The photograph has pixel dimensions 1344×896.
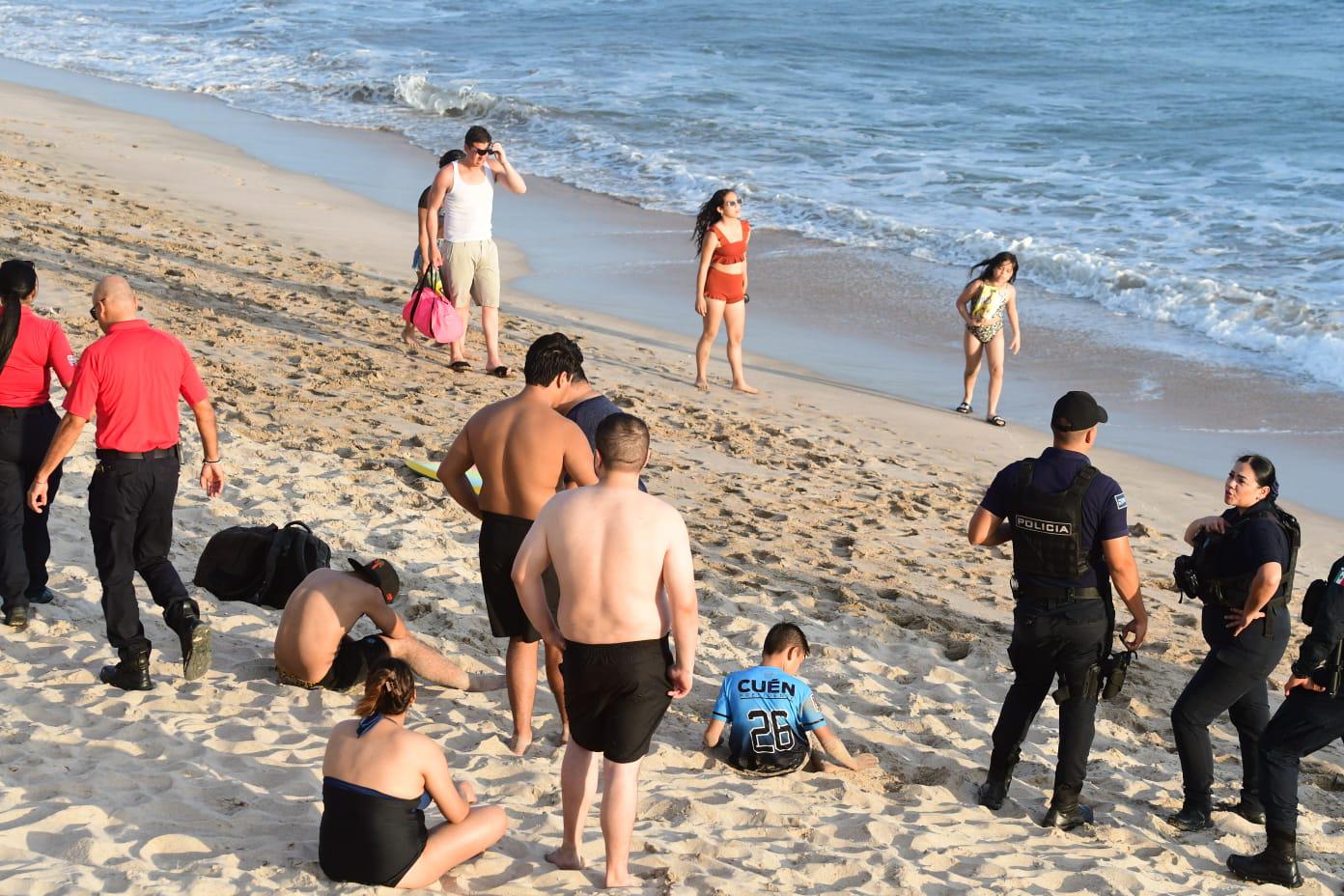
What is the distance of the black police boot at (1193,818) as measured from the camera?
200 inches

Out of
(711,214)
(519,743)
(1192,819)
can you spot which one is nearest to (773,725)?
(519,743)

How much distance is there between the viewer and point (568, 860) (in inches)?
174

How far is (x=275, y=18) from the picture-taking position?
3338 cm

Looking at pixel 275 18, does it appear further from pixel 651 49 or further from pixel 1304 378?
pixel 1304 378


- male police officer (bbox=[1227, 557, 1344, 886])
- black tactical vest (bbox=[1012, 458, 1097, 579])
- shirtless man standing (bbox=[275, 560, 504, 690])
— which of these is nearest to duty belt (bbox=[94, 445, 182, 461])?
shirtless man standing (bbox=[275, 560, 504, 690])

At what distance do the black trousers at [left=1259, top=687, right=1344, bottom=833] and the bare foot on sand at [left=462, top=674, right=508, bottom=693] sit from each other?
292 centimetres

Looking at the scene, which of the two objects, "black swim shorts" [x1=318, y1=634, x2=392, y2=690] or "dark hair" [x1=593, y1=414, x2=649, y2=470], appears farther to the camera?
"black swim shorts" [x1=318, y1=634, x2=392, y2=690]

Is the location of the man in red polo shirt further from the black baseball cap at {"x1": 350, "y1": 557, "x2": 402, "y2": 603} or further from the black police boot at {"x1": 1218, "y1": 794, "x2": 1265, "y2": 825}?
the black police boot at {"x1": 1218, "y1": 794, "x2": 1265, "y2": 825}

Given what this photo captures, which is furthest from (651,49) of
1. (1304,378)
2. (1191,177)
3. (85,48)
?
(1304,378)

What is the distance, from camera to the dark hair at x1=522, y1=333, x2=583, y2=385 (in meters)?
4.87

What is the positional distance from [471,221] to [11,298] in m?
4.23

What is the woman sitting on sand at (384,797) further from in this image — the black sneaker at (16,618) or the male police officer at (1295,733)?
the male police officer at (1295,733)

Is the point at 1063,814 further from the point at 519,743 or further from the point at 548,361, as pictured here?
the point at 548,361

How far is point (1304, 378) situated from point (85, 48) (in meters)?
24.4
